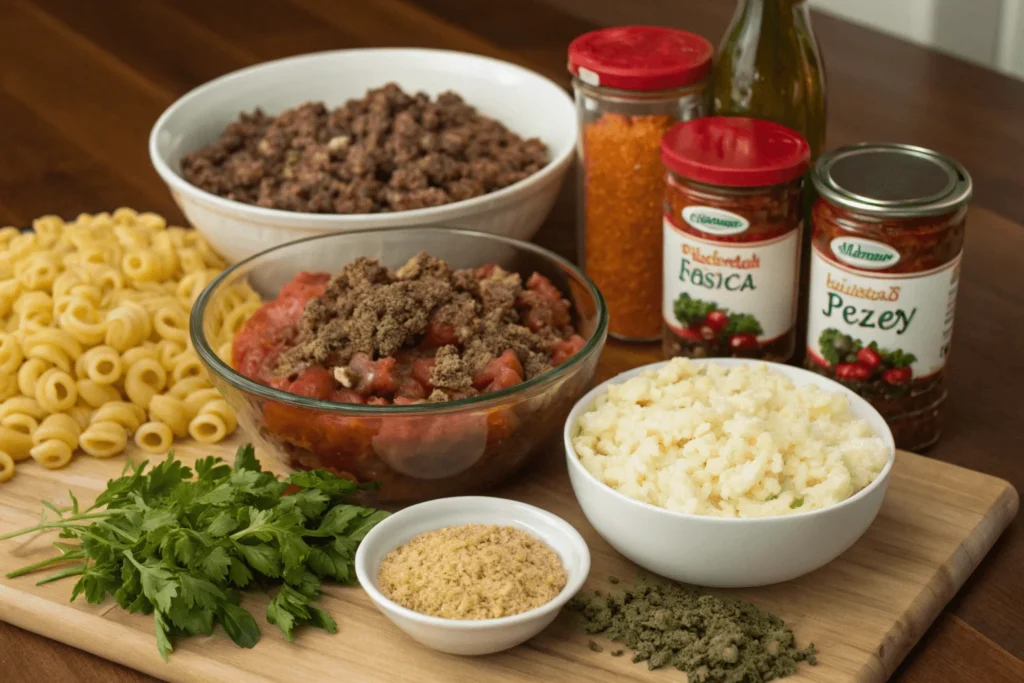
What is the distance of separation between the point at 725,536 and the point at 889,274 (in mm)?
465

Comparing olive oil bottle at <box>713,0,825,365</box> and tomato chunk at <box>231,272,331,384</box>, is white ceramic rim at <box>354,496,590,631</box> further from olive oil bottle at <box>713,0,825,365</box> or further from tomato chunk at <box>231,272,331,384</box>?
olive oil bottle at <box>713,0,825,365</box>

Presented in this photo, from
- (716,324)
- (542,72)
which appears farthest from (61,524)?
(542,72)

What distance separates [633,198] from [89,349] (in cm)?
89

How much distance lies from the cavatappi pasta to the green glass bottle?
83cm

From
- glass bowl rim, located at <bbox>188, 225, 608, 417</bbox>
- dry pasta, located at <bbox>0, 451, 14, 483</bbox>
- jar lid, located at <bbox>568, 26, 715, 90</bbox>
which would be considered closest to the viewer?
glass bowl rim, located at <bbox>188, 225, 608, 417</bbox>

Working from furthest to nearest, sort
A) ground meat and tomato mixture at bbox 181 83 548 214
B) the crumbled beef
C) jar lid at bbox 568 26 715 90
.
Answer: ground meat and tomato mixture at bbox 181 83 548 214 → jar lid at bbox 568 26 715 90 → the crumbled beef

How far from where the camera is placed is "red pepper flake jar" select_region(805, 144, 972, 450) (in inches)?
66.6

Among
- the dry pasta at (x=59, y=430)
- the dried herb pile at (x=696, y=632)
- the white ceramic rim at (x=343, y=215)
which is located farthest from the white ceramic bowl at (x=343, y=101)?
the dried herb pile at (x=696, y=632)

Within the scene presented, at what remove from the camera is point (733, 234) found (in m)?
1.84

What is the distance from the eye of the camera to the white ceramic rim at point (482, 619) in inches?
55.8

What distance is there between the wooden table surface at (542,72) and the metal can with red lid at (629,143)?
112mm

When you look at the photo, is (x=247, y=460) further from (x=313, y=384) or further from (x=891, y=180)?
(x=891, y=180)

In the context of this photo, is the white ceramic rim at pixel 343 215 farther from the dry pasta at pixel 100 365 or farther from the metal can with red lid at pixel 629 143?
the dry pasta at pixel 100 365

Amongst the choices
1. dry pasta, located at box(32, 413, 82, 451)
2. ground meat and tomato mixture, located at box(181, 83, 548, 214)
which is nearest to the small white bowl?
dry pasta, located at box(32, 413, 82, 451)
